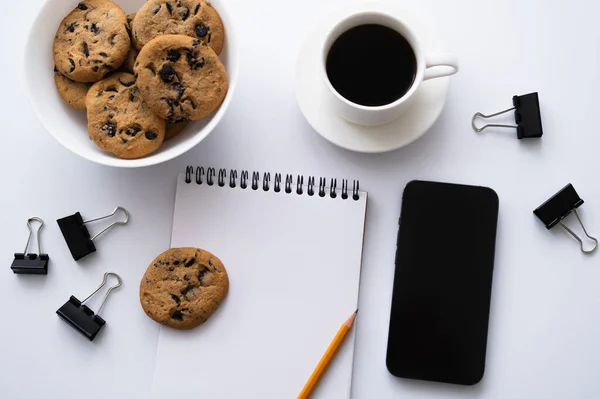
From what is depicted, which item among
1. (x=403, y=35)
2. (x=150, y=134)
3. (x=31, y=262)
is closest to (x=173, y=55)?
(x=150, y=134)

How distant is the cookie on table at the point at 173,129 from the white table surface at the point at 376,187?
118mm

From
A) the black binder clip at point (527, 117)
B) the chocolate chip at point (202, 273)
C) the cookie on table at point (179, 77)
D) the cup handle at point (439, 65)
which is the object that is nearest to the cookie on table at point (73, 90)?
the cookie on table at point (179, 77)

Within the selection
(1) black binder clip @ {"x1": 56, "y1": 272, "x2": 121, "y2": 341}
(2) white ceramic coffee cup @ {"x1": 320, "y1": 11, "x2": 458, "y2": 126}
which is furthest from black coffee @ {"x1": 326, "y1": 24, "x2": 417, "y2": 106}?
(1) black binder clip @ {"x1": 56, "y1": 272, "x2": 121, "y2": 341}

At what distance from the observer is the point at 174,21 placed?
96cm

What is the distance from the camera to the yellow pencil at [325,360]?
42.1 inches

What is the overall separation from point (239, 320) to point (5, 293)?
45cm

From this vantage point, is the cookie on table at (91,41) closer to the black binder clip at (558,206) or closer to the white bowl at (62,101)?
the white bowl at (62,101)

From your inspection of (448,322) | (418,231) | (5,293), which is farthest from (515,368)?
(5,293)

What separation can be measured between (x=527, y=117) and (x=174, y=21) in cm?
67

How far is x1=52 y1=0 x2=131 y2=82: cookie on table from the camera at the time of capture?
95 centimetres

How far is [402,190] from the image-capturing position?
1.12 metres

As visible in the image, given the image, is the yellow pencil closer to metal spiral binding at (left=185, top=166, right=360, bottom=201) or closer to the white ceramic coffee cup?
metal spiral binding at (left=185, top=166, right=360, bottom=201)

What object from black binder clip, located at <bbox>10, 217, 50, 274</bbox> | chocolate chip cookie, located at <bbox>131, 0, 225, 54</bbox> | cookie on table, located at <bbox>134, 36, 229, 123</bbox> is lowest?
black binder clip, located at <bbox>10, 217, 50, 274</bbox>

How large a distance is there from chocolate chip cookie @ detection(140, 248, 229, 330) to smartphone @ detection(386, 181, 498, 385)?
1.10 ft
